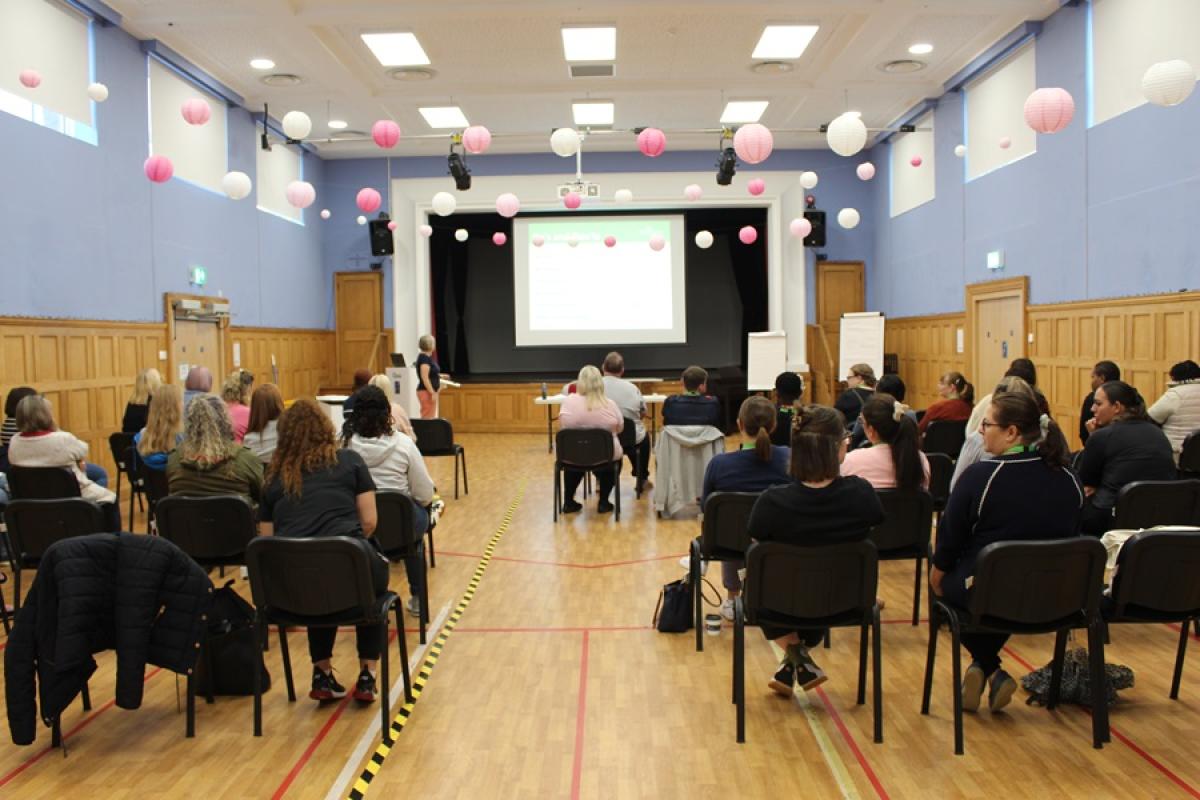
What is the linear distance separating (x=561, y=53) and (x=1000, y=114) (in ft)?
17.5

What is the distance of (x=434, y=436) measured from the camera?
866 centimetres

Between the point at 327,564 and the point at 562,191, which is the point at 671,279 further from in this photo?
the point at 327,564

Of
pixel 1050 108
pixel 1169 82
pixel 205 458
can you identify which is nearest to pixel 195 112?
pixel 205 458

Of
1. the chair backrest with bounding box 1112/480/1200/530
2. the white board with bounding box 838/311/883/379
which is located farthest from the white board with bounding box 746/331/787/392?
the chair backrest with bounding box 1112/480/1200/530

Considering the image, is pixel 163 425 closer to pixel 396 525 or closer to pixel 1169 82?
pixel 396 525

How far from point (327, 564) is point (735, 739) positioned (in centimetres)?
166

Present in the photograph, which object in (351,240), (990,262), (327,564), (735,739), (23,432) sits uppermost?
(351,240)

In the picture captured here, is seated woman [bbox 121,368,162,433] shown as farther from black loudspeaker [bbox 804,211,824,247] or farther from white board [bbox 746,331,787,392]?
black loudspeaker [bbox 804,211,824,247]

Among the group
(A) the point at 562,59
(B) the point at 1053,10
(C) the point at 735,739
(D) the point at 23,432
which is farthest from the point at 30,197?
(B) the point at 1053,10

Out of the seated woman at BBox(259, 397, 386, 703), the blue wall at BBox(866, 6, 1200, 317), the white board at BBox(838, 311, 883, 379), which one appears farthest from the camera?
the white board at BBox(838, 311, 883, 379)

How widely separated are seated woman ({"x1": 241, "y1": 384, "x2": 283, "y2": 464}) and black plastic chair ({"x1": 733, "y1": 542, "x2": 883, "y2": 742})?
3170 mm

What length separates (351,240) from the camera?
1652cm

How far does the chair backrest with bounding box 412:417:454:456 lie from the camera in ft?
28.3

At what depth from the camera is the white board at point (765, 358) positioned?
15.3m
